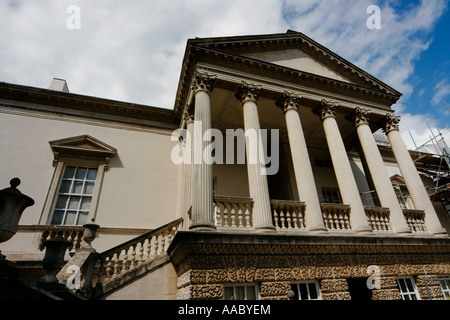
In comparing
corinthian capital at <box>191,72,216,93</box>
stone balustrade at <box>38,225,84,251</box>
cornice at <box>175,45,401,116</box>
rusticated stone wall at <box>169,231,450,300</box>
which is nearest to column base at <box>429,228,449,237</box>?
rusticated stone wall at <box>169,231,450,300</box>

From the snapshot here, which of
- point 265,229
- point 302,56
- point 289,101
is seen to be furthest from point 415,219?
point 302,56

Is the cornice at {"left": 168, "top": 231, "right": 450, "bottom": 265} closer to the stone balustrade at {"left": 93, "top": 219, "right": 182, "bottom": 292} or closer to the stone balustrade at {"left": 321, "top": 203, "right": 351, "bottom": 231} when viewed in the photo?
the stone balustrade at {"left": 93, "top": 219, "right": 182, "bottom": 292}

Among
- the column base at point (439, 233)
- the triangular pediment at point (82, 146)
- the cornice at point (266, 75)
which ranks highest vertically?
the cornice at point (266, 75)

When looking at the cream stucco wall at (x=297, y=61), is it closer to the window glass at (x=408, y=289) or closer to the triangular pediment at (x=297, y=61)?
the triangular pediment at (x=297, y=61)

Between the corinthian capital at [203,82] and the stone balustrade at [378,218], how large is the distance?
759cm

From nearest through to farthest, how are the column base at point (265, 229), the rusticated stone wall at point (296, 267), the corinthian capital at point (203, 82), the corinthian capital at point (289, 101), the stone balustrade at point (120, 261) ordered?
1. the rusticated stone wall at point (296, 267)
2. the stone balustrade at point (120, 261)
3. the column base at point (265, 229)
4. the corinthian capital at point (203, 82)
5. the corinthian capital at point (289, 101)

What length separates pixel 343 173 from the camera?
955cm

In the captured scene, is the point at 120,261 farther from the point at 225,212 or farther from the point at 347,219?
the point at 347,219

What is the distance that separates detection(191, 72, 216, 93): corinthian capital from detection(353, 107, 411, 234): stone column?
7031 mm

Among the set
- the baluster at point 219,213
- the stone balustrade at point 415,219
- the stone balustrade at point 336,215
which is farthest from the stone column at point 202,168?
the stone balustrade at point 415,219

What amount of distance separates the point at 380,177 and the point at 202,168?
745 centimetres

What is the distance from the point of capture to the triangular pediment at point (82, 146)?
1076 cm
